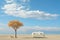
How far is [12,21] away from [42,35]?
1244 cm

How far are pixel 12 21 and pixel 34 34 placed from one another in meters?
9.62

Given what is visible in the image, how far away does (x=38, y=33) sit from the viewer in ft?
228

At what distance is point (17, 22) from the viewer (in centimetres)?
7219

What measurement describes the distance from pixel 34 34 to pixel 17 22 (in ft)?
26.2

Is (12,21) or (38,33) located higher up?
(12,21)

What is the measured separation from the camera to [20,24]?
72.4 m

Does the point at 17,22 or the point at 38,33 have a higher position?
the point at 17,22

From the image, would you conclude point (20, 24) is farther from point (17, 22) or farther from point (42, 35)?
point (42, 35)

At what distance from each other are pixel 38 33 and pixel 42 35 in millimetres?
1618

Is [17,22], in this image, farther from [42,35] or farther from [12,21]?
[42,35]

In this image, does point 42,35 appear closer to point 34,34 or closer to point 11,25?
point 34,34

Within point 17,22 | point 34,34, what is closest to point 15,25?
point 17,22

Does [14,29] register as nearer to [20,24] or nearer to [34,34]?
[20,24]

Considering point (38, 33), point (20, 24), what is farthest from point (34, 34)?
point (20, 24)
